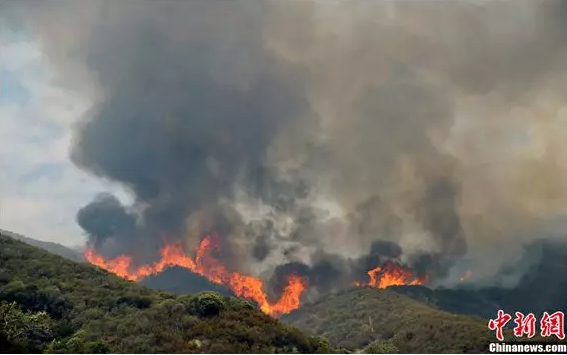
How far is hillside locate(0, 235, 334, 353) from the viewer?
6969 cm

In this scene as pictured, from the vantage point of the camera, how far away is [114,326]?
7788cm

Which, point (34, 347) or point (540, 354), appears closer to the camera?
point (540, 354)

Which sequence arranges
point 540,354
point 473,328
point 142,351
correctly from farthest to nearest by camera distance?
point 473,328 → point 142,351 → point 540,354

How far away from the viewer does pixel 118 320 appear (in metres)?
79.9

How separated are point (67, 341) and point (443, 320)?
14084 centimetres

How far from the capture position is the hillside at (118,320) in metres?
69.7

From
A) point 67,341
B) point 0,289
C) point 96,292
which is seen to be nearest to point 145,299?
point 96,292

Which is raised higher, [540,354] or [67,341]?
[540,354]

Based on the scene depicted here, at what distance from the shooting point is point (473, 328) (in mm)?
153250

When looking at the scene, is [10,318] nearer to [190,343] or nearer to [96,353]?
[96,353]

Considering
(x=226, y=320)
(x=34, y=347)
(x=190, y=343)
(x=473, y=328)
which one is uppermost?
(x=473, y=328)

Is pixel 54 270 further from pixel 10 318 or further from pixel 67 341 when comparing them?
pixel 67 341

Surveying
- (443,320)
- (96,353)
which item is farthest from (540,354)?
(443,320)

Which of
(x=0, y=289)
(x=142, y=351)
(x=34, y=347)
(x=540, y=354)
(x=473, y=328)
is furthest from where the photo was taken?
(x=473, y=328)
